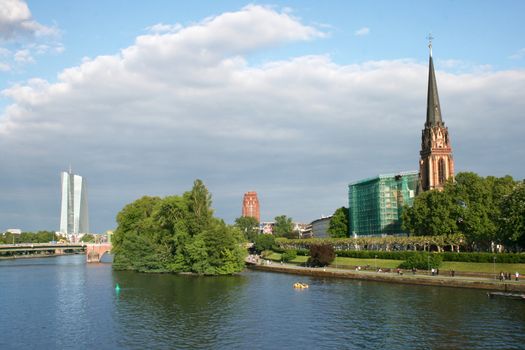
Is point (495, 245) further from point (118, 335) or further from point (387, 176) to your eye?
point (118, 335)

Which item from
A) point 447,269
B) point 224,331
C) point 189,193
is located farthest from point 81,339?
point 189,193

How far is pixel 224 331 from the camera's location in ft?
170

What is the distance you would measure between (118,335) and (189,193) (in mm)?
72830

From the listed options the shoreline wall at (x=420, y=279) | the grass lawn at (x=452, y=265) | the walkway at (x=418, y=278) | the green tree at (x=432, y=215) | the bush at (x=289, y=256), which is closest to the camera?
the shoreline wall at (x=420, y=279)

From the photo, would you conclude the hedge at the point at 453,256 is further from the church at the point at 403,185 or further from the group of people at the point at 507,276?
the church at the point at 403,185

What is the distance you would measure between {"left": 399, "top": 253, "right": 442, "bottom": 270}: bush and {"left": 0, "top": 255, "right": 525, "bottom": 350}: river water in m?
11.3

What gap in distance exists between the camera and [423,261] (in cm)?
9556

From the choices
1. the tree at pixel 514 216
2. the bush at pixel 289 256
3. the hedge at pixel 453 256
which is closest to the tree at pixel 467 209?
the hedge at pixel 453 256

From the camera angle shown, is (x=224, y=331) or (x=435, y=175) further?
(x=435, y=175)

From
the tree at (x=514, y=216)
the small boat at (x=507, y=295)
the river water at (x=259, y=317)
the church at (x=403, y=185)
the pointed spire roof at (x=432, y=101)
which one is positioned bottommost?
the river water at (x=259, y=317)

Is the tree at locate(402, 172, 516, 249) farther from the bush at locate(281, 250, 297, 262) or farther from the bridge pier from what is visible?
the bridge pier

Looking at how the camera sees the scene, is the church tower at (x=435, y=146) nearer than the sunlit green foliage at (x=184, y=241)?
No

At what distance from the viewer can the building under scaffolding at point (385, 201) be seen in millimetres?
162875

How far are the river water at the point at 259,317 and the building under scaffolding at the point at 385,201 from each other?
75.2 m
